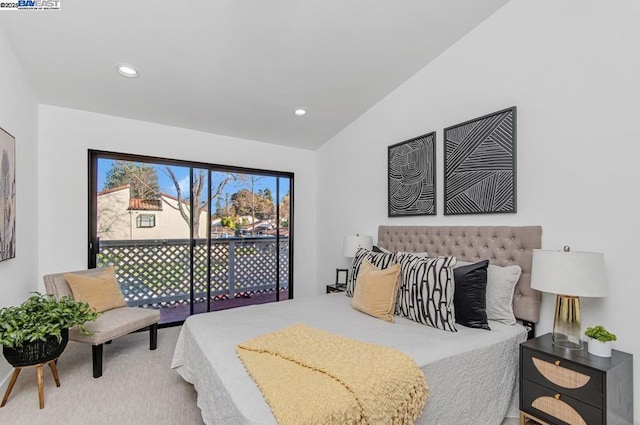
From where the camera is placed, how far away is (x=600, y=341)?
66.7 inches

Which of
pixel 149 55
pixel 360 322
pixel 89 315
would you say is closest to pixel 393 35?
pixel 149 55

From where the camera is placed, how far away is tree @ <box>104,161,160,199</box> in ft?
11.8

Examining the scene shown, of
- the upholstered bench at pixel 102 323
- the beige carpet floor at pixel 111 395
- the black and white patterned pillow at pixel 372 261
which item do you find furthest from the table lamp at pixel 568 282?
the upholstered bench at pixel 102 323

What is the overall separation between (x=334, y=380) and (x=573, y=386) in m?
1.32

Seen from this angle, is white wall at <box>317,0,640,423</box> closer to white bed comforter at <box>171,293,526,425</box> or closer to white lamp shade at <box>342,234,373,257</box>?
white bed comforter at <box>171,293,526,425</box>

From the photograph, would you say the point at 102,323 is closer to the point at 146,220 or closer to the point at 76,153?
the point at 146,220

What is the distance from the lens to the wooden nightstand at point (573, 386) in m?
1.57

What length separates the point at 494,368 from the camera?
1.89 metres

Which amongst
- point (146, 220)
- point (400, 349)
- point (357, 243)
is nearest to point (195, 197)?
point (146, 220)

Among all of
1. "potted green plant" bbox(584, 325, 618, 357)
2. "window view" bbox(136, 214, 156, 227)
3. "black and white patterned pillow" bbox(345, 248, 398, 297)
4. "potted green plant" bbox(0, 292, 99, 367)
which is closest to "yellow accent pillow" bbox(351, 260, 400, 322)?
"black and white patterned pillow" bbox(345, 248, 398, 297)

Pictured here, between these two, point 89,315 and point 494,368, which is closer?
point 494,368

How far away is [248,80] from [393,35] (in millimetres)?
1389

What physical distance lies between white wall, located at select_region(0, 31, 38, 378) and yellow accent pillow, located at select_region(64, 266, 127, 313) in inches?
14.8

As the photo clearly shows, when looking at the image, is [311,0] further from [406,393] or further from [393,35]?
[406,393]
